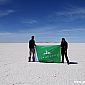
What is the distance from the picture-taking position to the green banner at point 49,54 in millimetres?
16828

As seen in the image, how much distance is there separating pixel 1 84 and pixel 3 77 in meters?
1.55

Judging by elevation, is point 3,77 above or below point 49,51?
below

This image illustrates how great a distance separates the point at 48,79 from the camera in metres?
10.3

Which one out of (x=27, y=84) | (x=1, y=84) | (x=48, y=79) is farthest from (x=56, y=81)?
(x=1, y=84)

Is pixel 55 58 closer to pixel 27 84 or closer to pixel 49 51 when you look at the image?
pixel 49 51

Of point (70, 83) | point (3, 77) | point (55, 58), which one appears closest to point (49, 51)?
point (55, 58)

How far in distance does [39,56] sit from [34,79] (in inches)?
278

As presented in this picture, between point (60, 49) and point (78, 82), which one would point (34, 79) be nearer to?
point (78, 82)

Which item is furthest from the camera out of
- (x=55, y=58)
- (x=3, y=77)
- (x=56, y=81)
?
(x=55, y=58)

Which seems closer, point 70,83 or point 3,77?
point 70,83

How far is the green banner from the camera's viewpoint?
16.8 meters

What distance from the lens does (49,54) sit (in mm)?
16891

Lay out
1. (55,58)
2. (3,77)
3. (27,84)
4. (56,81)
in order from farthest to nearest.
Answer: (55,58) → (3,77) → (56,81) → (27,84)

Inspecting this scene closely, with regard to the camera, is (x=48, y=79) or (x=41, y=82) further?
(x=48, y=79)
